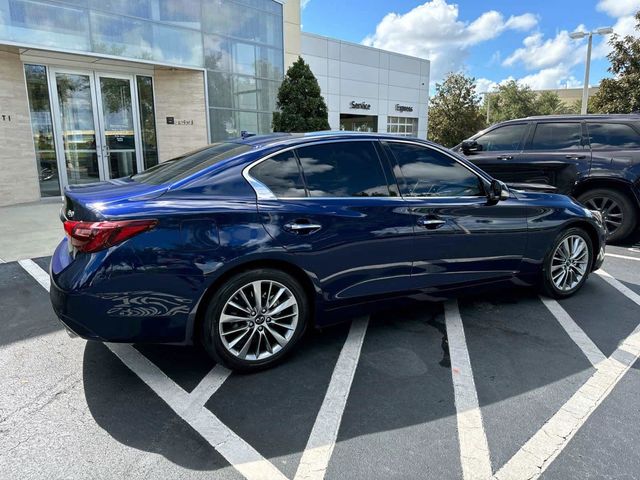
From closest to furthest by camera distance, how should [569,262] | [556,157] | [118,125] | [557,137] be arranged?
[569,262]
[556,157]
[557,137]
[118,125]

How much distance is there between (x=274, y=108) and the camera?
14.6 m

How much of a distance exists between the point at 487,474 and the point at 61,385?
2.64 metres

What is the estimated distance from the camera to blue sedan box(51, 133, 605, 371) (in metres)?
2.71

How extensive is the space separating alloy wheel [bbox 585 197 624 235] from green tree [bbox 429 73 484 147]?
92.2ft

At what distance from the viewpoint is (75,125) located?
35.5 ft

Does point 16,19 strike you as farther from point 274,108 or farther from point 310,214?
point 310,214

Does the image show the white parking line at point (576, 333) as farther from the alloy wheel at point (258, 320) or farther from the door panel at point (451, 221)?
the alloy wheel at point (258, 320)

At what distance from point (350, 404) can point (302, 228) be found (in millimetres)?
1165

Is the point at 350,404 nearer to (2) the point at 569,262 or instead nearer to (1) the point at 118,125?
(2) the point at 569,262

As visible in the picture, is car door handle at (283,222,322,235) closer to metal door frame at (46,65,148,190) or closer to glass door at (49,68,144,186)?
metal door frame at (46,65,148,190)

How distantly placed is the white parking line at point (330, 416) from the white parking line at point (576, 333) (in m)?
1.69

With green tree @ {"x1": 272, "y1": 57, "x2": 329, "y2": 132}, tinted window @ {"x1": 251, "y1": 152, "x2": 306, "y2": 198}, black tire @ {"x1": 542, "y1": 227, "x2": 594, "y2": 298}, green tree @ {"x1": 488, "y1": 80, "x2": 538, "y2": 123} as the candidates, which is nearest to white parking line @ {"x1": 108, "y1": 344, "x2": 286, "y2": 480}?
tinted window @ {"x1": 251, "y1": 152, "x2": 306, "y2": 198}

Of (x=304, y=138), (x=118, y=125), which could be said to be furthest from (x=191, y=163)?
(x=118, y=125)

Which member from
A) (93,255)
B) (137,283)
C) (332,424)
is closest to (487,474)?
(332,424)
